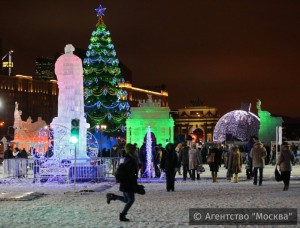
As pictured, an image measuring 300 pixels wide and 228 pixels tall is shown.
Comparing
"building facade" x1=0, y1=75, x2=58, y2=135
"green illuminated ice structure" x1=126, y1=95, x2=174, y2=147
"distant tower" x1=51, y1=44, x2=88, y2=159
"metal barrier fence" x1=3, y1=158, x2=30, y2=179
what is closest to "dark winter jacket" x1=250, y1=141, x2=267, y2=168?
"distant tower" x1=51, y1=44, x2=88, y2=159

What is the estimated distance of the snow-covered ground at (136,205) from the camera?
44.0 feet

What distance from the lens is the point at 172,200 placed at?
18.3 meters

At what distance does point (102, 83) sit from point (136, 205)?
48490 millimetres

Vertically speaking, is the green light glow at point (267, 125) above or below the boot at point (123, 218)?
above

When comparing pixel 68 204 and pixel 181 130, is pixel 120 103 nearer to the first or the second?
pixel 68 204

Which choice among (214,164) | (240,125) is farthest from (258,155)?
(240,125)

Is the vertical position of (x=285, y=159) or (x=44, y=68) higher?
(x=44, y=68)

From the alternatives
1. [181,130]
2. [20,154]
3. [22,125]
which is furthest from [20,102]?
[20,154]

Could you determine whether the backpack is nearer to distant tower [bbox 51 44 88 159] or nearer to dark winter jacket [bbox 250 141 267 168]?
dark winter jacket [bbox 250 141 267 168]

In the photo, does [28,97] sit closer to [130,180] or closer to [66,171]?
[66,171]

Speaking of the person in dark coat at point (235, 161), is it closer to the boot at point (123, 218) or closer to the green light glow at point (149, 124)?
the boot at point (123, 218)

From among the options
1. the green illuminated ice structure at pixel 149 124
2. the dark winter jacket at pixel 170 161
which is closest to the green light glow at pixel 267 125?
the green illuminated ice structure at pixel 149 124

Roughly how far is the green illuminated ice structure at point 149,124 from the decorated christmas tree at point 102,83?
1.33 m

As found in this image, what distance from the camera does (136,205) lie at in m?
17.0
